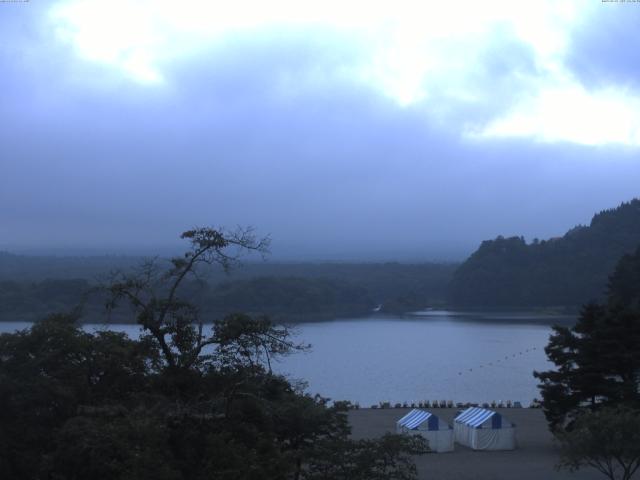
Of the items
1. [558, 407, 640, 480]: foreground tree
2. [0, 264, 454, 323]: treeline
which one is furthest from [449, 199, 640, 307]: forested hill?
[558, 407, 640, 480]: foreground tree

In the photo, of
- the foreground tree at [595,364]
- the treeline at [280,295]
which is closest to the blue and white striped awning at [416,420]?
the foreground tree at [595,364]

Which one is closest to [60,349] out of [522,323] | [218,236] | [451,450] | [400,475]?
[218,236]

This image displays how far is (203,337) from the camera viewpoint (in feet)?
21.6

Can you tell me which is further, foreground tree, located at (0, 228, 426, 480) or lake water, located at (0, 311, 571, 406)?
lake water, located at (0, 311, 571, 406)

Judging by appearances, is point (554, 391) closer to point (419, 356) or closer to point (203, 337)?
point (203, 337)

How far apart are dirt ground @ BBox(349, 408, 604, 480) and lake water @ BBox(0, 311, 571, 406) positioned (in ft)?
8.23

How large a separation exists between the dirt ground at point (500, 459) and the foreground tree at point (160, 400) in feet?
16.1

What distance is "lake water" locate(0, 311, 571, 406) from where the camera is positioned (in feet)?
75.2

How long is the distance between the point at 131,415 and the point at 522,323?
148 feet

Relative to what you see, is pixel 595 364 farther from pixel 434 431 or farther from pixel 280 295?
pixel 280 295

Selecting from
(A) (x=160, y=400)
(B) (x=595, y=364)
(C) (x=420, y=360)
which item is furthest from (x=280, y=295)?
(A) (x=160, y=400)

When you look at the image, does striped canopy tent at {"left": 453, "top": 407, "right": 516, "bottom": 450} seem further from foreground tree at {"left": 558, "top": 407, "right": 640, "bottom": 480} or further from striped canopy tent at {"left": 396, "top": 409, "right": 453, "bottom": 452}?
foreground tree at {"left": 558, "top": 407, "right": 640, "bottom": 480}

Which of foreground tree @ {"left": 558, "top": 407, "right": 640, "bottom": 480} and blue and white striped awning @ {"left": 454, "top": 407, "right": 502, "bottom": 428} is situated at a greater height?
foreground tree @ {"left": 558, "top": 407, "right": 640, "bottom": 480}

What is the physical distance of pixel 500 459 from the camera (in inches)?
508
